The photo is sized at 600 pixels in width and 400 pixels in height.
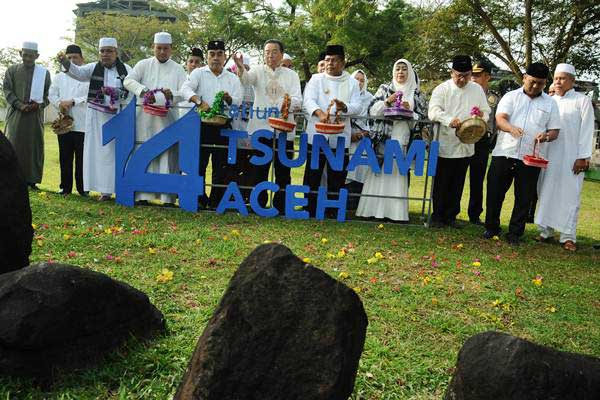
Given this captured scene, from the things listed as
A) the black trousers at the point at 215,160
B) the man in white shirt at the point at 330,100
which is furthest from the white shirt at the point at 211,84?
the man in white shirt at the point at 330,100

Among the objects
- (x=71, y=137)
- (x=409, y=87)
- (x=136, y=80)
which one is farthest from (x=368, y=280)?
(x=71, y=137)

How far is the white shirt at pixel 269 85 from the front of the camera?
7426mm

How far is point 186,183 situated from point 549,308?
439 centimetres

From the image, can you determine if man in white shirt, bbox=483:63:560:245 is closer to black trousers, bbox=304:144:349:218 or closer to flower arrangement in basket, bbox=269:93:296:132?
black trousers, bbox=304:144:349:218

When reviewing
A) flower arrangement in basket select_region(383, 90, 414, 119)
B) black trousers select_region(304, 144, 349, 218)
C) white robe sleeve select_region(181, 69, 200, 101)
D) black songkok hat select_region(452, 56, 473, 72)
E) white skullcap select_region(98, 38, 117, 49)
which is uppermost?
white skullcap select_region(98, 38, 117, 49)

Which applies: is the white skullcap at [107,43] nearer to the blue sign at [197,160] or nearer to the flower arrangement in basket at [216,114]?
the blue sign at [197,160]

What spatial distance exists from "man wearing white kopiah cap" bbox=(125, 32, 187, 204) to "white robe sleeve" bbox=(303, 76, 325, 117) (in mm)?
1656

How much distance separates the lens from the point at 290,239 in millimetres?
5820

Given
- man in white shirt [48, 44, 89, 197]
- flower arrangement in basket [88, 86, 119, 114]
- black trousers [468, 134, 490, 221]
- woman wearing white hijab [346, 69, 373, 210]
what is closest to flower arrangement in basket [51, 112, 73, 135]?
man in white shirt [48, 44, 89, 197]

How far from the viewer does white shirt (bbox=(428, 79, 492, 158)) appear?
7.03 meters

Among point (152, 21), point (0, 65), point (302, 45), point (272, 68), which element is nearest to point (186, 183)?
point (272, 68)

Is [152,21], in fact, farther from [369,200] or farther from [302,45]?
[369,200]

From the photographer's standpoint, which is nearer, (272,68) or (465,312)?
(465,312)

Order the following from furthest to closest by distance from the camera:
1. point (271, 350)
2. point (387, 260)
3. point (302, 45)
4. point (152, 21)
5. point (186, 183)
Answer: point (152, 21) < point (302, 45) < point (186, 183) < point (387, 260) < point (271, 350)
